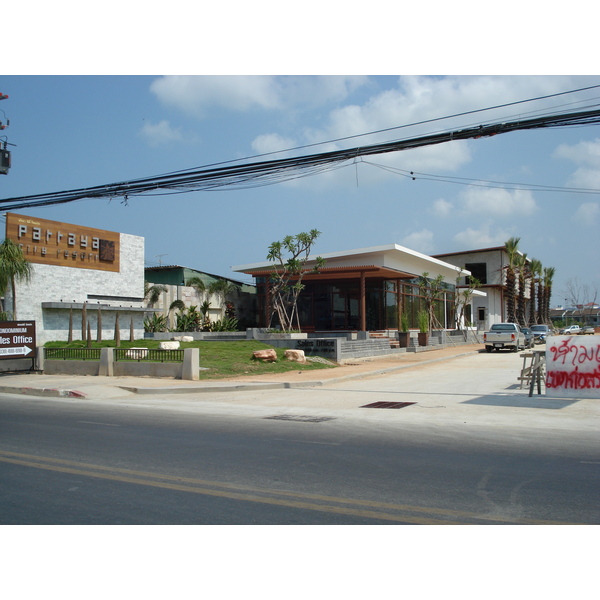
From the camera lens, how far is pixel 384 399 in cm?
1548

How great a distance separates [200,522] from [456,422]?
7.32 metres

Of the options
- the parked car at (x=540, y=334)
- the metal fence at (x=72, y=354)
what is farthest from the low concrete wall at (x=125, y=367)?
the parked car at (x=540, y=334)

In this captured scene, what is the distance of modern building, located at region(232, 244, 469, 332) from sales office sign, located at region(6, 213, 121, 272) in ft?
30.9

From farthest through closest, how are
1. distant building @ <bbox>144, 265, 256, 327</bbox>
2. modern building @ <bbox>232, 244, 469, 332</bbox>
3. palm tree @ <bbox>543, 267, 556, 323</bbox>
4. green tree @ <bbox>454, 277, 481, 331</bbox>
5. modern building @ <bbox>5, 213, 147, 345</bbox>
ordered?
1. palm tree @ <bbox>543, 267, 556, 323</bbox>
2. green tree @ <bbox>454, 277, 481, 331</bbox>
3. distant building @ <bbox>144, 265, 256, 327</bbox>
4. modern building @ <bbox>232, 244, 469, 332</bbox>
5. modern building @ <bbox>5, 213, 147, 345</bbox>

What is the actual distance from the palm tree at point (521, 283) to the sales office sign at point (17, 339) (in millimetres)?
53017

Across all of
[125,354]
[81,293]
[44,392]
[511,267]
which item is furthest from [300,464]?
[511,267]

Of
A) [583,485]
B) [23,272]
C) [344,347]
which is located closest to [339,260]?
[344,347]

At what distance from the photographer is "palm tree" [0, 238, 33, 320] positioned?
28.3 metres

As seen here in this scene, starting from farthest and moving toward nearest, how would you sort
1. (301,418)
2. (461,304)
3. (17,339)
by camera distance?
1. (461,304)
2. (17,339)
3. (301,418)

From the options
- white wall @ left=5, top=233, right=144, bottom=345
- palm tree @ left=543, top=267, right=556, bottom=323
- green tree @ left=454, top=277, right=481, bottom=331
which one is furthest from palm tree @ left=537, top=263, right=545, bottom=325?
white wall @ left=5, top=233, right=144, bottom=345

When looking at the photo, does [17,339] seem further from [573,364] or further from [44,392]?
[573,364]

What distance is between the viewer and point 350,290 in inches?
1543

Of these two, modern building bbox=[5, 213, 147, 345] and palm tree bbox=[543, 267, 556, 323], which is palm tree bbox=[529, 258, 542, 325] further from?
modern building bbox=[5, 213, 147, 345]

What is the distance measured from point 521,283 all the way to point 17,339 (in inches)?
2245
